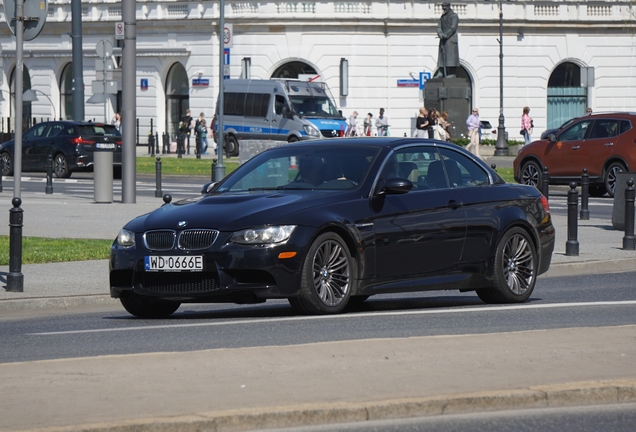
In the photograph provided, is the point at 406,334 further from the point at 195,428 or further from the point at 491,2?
the point at 491,2

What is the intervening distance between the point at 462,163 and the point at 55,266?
213 inches

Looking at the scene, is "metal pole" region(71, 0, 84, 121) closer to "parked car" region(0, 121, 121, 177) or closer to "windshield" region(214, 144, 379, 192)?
"parked car" region(0, 121, 121, 177)

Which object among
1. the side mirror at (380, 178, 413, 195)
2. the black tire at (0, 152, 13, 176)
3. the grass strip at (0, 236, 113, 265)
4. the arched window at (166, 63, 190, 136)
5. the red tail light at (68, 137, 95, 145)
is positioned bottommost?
the grass strip at (0, 236, 113, 265)

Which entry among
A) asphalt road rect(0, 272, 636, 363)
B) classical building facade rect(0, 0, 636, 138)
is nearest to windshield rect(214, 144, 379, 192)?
asphalt road rect(0, 272, 636, 363)

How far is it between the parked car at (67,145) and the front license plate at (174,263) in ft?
88.3

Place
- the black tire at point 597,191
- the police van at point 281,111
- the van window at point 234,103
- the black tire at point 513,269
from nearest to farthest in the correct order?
the black tire at point 513,269 < the black tire at point 597,191 < the police van at point 281,111 < the van window at point 234,103

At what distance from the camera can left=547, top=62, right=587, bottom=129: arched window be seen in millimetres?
59188

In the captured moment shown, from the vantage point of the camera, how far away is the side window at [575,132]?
2964 cm

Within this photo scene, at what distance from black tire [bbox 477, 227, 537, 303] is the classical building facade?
43690 millimetres

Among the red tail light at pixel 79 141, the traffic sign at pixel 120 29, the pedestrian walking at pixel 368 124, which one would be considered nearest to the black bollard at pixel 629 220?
the traffic sign at pixel 120 29

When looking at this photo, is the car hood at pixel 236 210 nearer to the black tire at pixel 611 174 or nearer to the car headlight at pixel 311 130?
the black tire at pixel 611 174

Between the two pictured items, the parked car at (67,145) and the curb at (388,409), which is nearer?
the curb at (388,409)

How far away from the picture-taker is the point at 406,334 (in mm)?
9594

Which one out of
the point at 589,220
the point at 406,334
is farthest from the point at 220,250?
the point at 589,220
